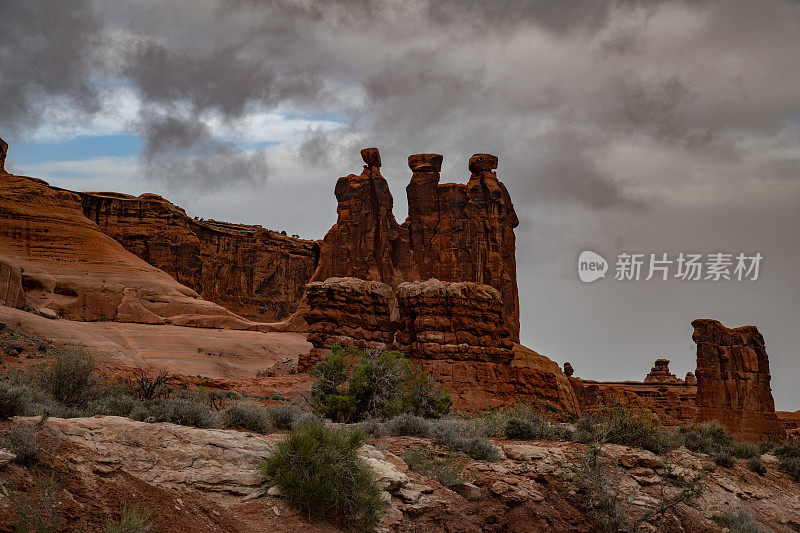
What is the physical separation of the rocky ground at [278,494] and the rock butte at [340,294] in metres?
4.90

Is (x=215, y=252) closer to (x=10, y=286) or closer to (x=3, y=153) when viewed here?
(x=3, y=153)

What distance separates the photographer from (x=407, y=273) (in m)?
66.0

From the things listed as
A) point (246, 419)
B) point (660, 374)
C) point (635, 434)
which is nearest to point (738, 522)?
point (635, 434)

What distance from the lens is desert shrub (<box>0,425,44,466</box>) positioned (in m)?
8.38

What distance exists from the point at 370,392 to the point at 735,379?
84.4ft

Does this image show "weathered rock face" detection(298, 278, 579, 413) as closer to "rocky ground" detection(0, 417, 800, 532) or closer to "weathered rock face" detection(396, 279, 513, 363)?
"weathered rock face" detection(396, 279, 513, 363)

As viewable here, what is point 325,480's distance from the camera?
10.1m

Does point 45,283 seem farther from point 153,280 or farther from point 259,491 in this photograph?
point 259,491

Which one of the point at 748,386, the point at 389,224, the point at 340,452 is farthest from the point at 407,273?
the point at 340,452

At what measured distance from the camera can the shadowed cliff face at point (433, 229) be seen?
5028 centimetres

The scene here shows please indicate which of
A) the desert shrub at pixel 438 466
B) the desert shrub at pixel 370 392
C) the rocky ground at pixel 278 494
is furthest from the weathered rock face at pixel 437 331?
the desert shrub at pixel 438 466

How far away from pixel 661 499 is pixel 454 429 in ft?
14.4

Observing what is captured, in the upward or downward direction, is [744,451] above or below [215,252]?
below

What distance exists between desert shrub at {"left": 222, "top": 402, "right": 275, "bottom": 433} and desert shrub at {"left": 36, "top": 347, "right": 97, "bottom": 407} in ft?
8.97
